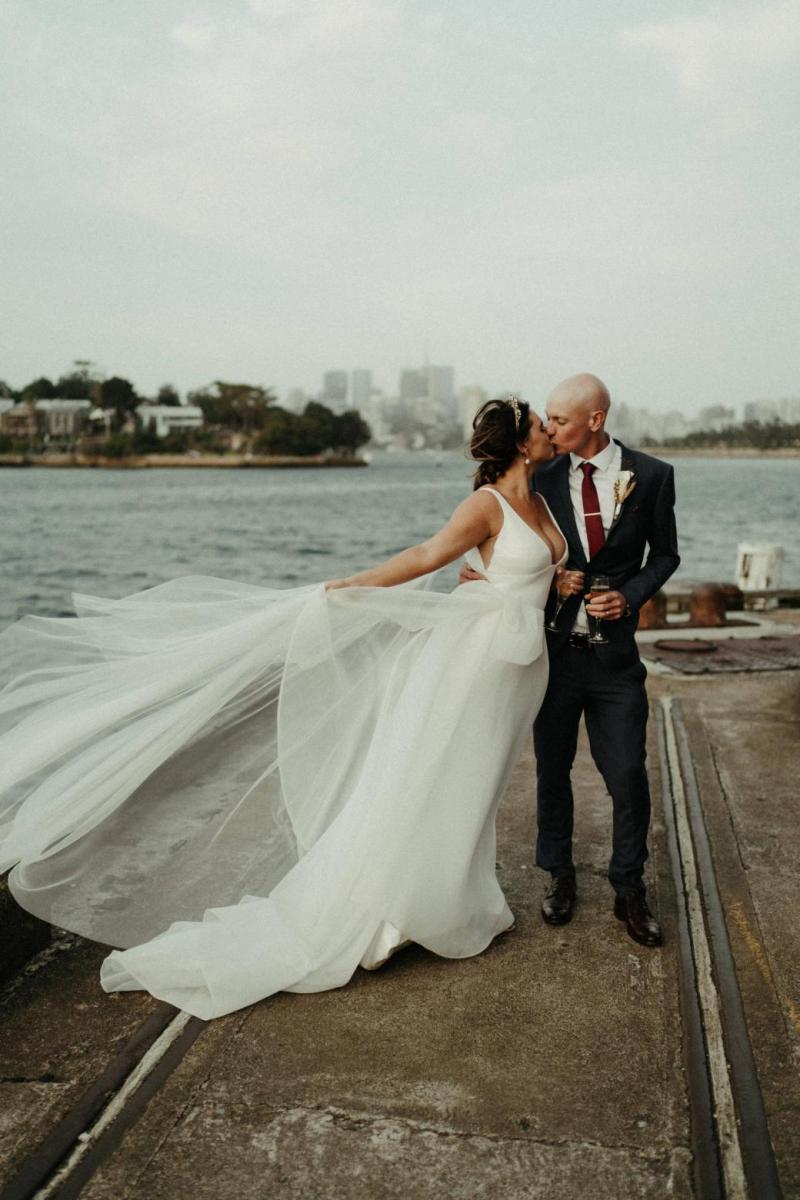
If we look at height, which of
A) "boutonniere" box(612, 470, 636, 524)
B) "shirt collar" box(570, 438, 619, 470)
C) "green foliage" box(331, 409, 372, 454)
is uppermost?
"green foliage" box(331, 409, 372, 454)

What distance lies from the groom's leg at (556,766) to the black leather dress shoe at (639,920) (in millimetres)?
321

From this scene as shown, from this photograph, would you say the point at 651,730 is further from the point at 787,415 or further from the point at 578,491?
the point at 787,415

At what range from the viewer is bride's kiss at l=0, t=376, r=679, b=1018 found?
3779mm

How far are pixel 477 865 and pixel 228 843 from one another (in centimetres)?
94

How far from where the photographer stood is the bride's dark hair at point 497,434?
158 inches

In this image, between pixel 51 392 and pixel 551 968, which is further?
pixel 51 392

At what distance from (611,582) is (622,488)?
37 cm

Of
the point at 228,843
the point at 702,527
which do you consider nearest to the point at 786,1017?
the point at 228,843

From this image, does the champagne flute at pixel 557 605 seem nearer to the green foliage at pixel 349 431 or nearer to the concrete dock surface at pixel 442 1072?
the concrete dock surface at pixel 442 1072

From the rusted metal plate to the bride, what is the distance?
19.2ft

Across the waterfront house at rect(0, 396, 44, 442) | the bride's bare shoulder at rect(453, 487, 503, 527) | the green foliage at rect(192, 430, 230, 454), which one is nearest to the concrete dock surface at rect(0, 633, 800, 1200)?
the bride's bare shoulder at rect(453, 487, 503, 527)

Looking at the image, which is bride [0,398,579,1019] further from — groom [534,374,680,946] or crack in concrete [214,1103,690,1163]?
crack in concrete [214,1103,690,1163]

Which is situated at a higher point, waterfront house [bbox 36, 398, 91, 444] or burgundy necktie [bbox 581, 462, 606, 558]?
waterfront house [bbox 36, 398, 91, 444]

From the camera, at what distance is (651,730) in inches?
292
